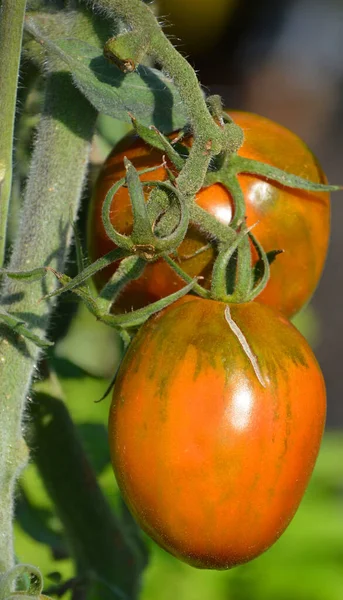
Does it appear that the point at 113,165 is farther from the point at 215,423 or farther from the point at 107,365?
the point at 107,365

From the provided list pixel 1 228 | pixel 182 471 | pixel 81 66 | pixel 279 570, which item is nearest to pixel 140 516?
pixel 182 471

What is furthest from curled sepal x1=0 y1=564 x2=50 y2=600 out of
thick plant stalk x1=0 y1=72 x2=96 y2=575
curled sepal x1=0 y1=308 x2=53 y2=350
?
curled sepal x1=0 y1=308 x2=53 y2=350

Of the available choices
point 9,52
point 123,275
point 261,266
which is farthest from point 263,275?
point 9,52

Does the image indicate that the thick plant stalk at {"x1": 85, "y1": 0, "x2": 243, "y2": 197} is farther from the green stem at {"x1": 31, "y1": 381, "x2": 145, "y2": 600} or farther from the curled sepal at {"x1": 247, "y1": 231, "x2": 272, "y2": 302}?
the green stem at {"x1": 31, "y1": 381, "x2": 145, "y2": 600}

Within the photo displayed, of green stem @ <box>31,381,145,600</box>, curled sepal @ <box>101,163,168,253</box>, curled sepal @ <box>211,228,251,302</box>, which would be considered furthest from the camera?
green stem @ <box>31,381,145,600</box>

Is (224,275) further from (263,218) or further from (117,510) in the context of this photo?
(117,510)
